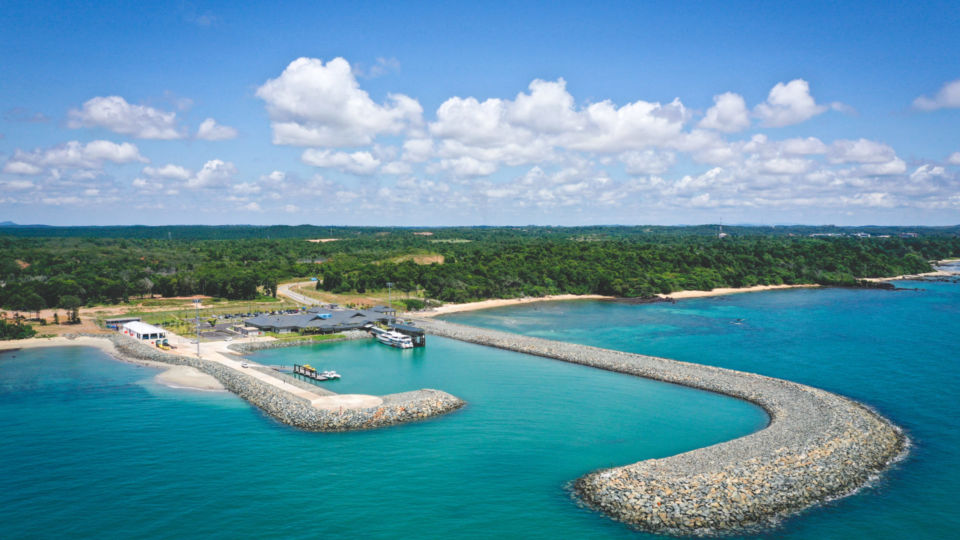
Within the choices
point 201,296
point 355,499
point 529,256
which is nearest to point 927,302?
point 529,256

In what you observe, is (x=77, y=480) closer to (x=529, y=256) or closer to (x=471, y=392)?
(x=471, y=392)

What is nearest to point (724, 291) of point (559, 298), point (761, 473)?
point (559, 298)

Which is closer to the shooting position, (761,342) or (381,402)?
(381,402)

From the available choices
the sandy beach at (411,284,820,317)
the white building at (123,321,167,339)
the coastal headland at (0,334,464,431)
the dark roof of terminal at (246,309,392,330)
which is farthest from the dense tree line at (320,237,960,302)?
the coastal headland at (0,334,464,431)

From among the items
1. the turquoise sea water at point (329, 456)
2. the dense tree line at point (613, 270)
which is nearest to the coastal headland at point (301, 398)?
the turquoise sea water at point (329, 456)

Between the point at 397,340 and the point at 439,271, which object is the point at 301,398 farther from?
the point at 439,271

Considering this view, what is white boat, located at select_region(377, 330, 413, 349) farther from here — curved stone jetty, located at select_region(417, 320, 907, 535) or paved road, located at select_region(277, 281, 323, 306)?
curved stone jetty, located at select_region(417, 320, 907, 535)

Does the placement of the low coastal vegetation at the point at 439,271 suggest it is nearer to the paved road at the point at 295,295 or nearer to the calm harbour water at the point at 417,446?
the paved road at the point at 295,295
